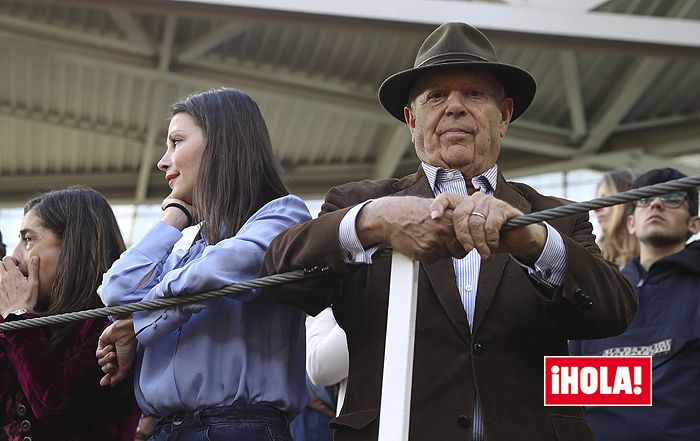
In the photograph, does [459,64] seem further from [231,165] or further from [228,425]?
[228,425]

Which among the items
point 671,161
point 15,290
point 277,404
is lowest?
point 277,404

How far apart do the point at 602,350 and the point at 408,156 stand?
11.4 metres

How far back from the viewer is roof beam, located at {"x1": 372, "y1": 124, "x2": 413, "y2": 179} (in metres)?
13.9

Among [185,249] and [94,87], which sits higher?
[94,87]

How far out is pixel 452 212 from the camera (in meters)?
2.25

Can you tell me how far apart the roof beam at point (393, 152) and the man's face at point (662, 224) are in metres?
9.27

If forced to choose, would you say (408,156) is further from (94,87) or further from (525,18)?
(525,18)

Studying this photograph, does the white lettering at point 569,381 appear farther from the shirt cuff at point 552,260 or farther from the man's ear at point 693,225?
the man's ear at point 693,225

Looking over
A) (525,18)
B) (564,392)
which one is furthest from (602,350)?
(525,18)

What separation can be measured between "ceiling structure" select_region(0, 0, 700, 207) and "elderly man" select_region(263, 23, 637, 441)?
22.5 feet

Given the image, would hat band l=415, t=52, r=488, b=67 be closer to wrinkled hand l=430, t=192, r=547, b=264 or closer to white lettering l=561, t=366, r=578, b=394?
wrinkled hand l=430, t=192, r=547, b=264

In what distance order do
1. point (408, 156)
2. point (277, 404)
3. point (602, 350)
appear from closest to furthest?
point (277, 404), point (602, 350), point (408, 156)

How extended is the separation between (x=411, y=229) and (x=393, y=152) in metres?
12.1

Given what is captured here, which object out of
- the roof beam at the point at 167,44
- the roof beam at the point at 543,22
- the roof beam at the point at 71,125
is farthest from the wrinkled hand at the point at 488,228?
the roof beam at the point at 71,125
